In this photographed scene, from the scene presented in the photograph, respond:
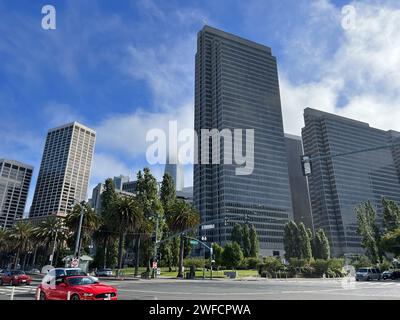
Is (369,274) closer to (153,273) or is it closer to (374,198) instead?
(153,273)

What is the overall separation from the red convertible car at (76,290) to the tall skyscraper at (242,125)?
410 feet

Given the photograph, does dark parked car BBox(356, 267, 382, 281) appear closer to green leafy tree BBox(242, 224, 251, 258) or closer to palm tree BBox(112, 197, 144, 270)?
palm tree BBox(112, 197, 144, 270)

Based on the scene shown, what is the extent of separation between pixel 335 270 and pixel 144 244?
37683 millimetres

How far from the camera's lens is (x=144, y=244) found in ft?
198

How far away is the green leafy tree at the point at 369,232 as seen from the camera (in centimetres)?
7133

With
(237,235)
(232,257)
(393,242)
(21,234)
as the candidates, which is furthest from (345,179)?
(21,234)

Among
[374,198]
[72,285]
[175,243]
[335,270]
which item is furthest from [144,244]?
[374,198]

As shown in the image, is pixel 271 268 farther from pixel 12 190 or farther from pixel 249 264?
pixel 12 190

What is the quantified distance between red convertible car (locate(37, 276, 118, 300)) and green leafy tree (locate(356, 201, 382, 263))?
74.4 m

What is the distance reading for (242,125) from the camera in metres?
159

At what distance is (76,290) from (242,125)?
150 metres

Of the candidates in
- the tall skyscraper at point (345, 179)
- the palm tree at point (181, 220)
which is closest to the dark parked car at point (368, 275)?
the palm tree at point (181, 220)

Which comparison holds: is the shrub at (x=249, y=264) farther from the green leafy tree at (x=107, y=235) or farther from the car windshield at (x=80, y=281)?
the car windshield at (x=80, y=281)
